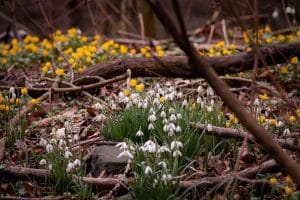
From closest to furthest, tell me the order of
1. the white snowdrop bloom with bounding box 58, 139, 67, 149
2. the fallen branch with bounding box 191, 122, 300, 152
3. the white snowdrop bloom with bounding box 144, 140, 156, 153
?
the white snowdrop bloom with bounding box 144, 140, 156, 153, the fallen branch with bounding box 191, 122, 300, 152, the white snowdrop bloom with bounding box 58, 139, 67, 149

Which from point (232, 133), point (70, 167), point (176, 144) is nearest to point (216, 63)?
point (232, 133)

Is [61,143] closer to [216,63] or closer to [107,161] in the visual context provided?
[107,161]

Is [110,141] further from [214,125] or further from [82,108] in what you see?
[82,108]

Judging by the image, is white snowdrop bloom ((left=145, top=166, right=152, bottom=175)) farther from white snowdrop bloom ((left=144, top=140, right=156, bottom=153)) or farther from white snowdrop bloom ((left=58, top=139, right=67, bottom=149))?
white snowdrop bloom ((left=58, top=139, right=67, bottom=149))

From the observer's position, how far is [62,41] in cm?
775

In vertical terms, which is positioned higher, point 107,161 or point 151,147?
point 151,147

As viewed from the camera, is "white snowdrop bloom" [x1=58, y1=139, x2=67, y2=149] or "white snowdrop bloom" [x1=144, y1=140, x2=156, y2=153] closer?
"white snowdrop bloom" [x1=144, y1=140, x2=156, y2=153]

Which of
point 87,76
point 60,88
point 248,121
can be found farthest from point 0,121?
point 248,121

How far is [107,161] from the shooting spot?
3.85 meters

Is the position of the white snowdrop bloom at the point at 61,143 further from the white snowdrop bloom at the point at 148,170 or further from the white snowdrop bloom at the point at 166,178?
the white snowdrop bloom at the point at 166,178

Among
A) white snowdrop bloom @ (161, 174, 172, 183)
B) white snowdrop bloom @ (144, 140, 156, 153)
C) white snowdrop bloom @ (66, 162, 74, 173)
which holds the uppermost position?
white snowdrop bloom @ (144, 140, 156, 153)

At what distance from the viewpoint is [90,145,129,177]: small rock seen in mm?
3844

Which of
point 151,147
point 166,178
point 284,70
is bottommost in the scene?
point 166,178

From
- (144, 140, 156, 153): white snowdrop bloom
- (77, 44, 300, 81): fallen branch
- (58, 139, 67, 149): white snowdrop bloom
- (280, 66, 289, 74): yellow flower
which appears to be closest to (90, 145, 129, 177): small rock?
(58, 139, 67, 149): white snowdrop bloom
